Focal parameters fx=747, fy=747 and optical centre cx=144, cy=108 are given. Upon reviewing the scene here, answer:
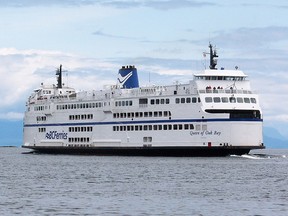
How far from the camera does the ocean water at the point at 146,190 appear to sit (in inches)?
1427

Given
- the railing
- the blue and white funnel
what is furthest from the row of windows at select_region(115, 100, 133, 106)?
the railing

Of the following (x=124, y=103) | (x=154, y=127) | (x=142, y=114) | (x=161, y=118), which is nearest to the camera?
(x=161, y=118)

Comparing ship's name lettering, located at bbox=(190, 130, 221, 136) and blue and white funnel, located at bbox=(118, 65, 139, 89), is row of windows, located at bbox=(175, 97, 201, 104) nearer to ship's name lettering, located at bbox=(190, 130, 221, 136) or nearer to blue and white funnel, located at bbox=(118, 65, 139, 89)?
ship's name lettering, located at bbox=(190, 130, 221, 136)

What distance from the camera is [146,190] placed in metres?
45.0

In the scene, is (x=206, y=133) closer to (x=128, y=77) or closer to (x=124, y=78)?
(x=128, y=77)

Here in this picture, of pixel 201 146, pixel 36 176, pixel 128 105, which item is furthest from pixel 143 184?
pixel 128 105

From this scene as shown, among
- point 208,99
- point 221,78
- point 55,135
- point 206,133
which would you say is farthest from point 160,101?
point 55,135

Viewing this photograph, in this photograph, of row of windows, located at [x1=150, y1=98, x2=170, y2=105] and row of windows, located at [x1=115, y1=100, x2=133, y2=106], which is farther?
row of windows, located at [x1=115, y1=100, x2=133, y2=106]

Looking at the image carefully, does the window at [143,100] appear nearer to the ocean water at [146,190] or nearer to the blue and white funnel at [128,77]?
the blue and white funnel at [128,77]

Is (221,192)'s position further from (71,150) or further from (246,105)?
(71,150)

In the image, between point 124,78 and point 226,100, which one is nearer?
point 226,100

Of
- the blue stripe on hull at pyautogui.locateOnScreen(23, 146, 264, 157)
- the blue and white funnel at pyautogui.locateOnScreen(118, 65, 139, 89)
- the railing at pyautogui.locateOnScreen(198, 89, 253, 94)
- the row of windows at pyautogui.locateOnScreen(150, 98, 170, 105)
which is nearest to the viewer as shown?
the blue stripe on hull at pyautogui.locateOnScreen(23, 146, 264, 157)

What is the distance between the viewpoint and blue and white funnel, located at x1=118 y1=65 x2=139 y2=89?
93562 millimetres

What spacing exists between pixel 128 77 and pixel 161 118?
14.0m
